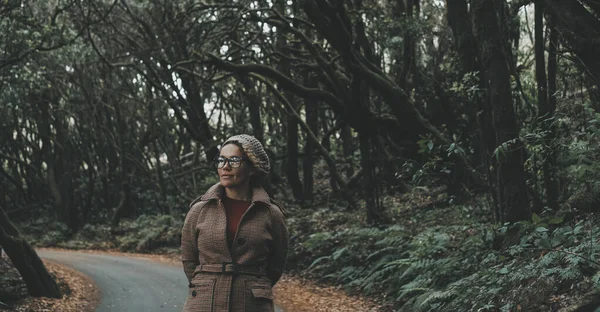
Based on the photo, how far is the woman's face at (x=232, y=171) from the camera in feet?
14.6

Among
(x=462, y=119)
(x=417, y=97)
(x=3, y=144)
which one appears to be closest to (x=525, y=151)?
(x=462, y=119)

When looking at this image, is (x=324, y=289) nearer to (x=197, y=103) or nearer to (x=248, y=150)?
(x=248, y=150)

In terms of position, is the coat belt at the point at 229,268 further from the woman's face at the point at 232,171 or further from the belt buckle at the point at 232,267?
the woman's face at the point at 232,171

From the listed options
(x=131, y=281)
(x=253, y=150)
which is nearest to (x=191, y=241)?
(x=253, y=150)

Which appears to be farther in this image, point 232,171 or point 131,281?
point 131,281

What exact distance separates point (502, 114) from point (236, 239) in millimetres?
6808

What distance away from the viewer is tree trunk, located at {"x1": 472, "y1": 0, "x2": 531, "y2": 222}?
10.1 m

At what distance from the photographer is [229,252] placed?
4336mm

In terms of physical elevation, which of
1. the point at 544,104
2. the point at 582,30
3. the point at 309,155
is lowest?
the point at 544,104

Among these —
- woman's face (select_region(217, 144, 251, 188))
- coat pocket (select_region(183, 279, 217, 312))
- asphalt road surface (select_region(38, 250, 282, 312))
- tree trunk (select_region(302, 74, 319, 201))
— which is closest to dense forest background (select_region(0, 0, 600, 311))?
tree trunk (select_region(302, 74, 319, 201))

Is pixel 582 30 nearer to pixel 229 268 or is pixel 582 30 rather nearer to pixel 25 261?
pixel 229 268

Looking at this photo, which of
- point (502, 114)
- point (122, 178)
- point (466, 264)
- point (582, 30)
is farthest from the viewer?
point (122, 178)

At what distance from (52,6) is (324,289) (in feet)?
50.3

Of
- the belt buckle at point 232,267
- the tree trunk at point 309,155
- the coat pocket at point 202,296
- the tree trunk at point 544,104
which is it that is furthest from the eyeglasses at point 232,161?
the tree trunk at point 309,155
